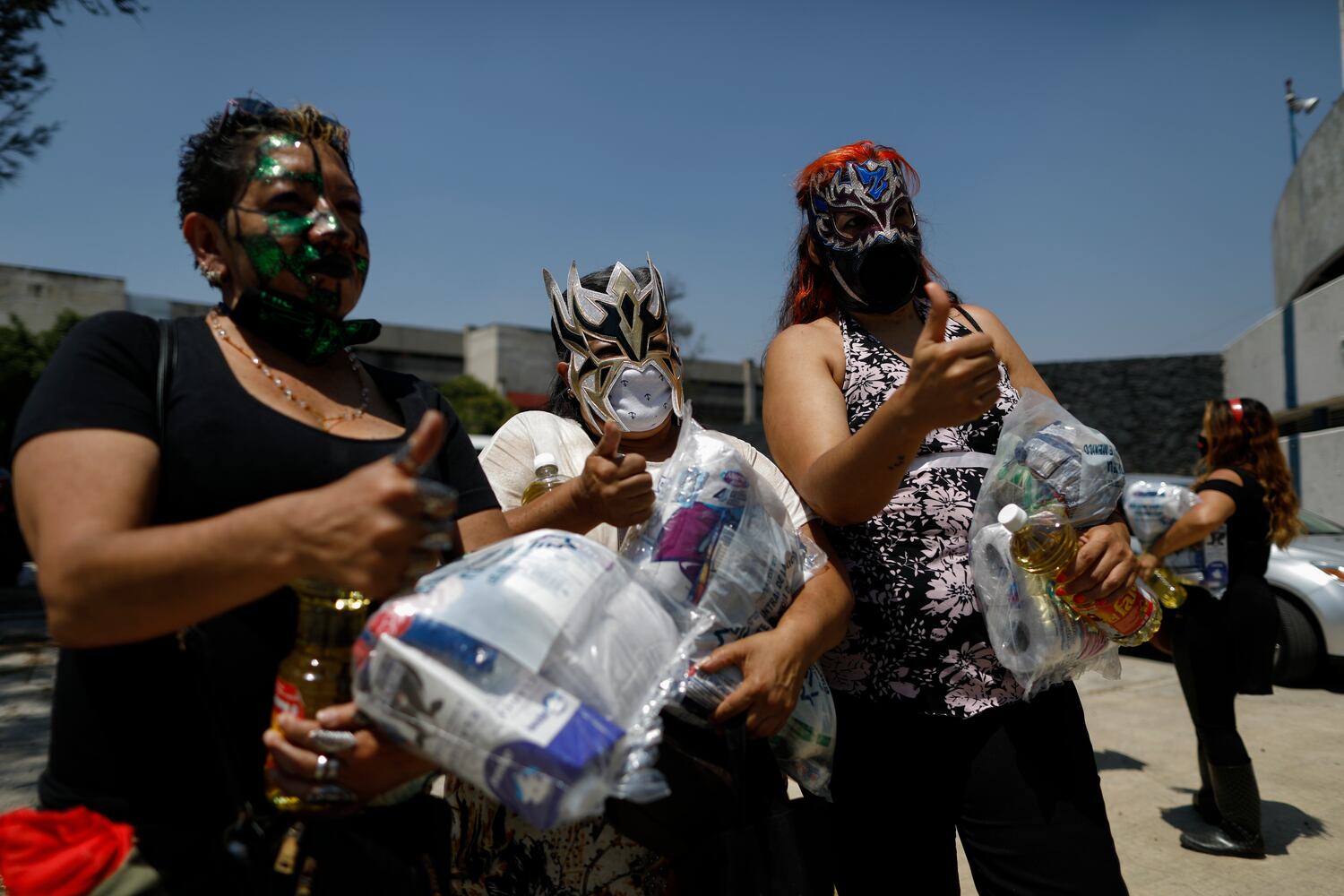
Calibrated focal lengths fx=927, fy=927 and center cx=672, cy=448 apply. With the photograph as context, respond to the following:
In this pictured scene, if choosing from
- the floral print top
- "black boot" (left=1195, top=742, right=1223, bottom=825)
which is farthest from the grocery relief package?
"black boot" (left=1195, top=742, right=1223, bottom=825)

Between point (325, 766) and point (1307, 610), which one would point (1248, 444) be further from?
point (325, 766)

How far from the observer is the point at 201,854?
138cm

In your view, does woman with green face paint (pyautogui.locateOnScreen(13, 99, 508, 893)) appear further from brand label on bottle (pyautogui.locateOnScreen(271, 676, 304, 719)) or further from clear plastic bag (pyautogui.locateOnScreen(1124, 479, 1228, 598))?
clear plastic bag (pyautogui.locateOnScreen(1124, 479, 1228, 598))

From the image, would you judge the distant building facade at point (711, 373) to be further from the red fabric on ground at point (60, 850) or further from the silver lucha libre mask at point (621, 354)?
the red fabric on ground at point (60, 850)

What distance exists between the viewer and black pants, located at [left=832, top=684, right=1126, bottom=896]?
2.00 m

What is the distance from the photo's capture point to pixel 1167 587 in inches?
167

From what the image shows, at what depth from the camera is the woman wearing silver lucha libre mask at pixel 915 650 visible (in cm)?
201

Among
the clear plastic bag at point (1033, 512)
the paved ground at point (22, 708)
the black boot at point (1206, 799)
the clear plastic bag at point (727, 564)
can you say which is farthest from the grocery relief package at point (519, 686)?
the black boot at point (1206, 799)

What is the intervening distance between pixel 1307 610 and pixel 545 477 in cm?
735

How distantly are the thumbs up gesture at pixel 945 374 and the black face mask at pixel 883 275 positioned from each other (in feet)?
1.74

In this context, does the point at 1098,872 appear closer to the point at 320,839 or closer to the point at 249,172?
the point at 320,839

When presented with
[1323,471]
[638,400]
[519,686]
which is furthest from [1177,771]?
[1323,471]

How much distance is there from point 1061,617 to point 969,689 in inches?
10.5

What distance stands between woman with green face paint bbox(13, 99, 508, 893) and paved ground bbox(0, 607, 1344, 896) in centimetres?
347
